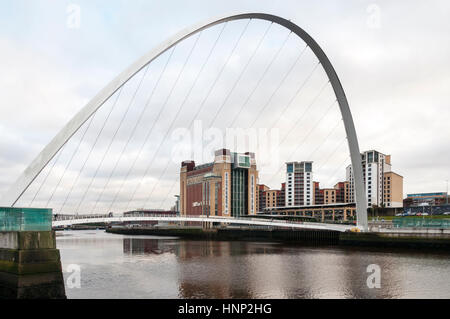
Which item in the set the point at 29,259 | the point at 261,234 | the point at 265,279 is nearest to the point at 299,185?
the point at 261,234

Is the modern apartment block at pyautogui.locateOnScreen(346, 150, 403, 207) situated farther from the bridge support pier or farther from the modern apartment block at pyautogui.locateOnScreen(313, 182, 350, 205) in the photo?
the bridge support pier

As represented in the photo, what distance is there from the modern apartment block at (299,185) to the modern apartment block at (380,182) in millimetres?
21486

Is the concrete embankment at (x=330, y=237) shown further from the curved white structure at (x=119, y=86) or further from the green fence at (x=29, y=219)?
the green fence at (x=29, y=219)

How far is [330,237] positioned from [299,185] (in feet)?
265

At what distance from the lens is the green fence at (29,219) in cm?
1408

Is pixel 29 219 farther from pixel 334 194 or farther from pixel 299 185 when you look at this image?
pixel 299 185

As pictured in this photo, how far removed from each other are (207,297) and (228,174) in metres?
84.6

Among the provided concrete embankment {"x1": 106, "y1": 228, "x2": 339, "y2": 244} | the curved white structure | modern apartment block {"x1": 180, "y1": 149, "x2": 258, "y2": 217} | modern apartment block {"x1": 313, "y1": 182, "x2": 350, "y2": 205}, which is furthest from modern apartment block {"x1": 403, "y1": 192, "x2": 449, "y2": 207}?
the curved white structure

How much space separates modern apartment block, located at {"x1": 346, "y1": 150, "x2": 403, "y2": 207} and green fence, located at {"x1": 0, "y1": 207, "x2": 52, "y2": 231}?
311 ft

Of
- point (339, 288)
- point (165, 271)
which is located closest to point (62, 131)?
point (165, 271)
